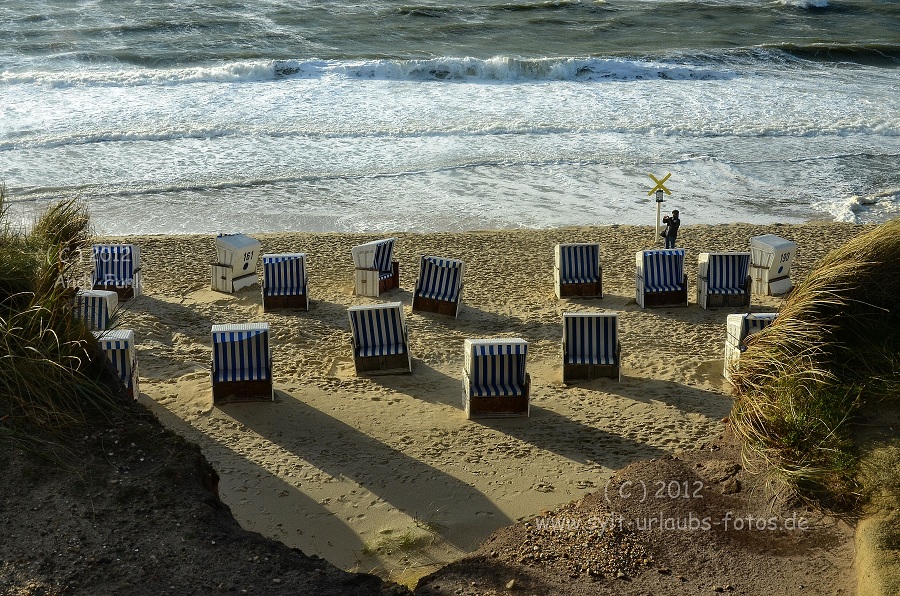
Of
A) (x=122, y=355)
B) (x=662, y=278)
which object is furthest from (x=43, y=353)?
(x=662, y=278)

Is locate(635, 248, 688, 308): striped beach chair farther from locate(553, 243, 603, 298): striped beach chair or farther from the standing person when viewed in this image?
the standing person

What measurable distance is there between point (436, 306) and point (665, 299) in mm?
3367

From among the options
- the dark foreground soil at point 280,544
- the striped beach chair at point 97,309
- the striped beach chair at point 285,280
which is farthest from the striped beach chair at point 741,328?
the striped beach chair at point 97,309

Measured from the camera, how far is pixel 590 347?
11.2 metres

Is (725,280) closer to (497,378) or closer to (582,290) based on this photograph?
(582,290)

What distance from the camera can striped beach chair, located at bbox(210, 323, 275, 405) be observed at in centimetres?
1046

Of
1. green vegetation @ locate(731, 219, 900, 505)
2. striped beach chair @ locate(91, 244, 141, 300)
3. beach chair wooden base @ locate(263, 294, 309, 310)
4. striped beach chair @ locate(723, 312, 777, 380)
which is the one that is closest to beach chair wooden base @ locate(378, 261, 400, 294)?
beach chair wooden base @ locate(263, 294, 309, 310)

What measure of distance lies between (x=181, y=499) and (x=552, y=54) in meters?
28.0

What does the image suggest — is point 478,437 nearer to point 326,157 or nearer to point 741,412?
point 741,412

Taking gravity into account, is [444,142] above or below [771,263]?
above

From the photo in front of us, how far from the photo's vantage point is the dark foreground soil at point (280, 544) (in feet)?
20.0

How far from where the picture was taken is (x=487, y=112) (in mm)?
26125

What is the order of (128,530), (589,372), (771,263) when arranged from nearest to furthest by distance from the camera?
(128,530) → (589,372) → (771,263)

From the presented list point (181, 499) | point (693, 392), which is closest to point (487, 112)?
point (693, 392)
